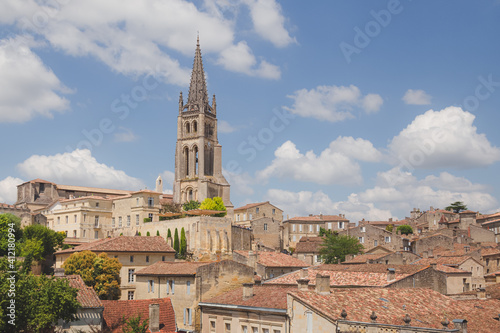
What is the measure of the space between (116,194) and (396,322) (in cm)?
9067

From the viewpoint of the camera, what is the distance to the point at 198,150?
12356 centimetres

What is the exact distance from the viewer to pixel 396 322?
2605cm

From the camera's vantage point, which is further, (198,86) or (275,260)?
(198,86)

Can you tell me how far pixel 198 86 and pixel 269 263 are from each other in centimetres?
7922

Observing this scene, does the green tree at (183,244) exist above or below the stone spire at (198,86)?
below

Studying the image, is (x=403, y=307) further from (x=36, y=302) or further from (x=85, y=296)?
(x=36, y=302)

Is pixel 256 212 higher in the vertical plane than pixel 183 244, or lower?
higher

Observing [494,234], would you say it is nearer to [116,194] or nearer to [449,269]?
[449,269]

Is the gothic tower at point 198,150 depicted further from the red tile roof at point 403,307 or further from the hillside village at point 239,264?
the red tile roof at point 403,307

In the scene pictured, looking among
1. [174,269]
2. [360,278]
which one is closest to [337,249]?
[360,278]

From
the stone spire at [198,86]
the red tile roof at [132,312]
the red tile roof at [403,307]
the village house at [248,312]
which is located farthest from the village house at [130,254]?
the stone spire at [198,86]

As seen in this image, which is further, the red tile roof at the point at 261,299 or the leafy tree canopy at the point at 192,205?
the leafy tree canopy at the point at 192,205

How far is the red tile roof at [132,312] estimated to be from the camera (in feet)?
115

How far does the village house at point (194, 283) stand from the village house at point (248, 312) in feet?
10.8
